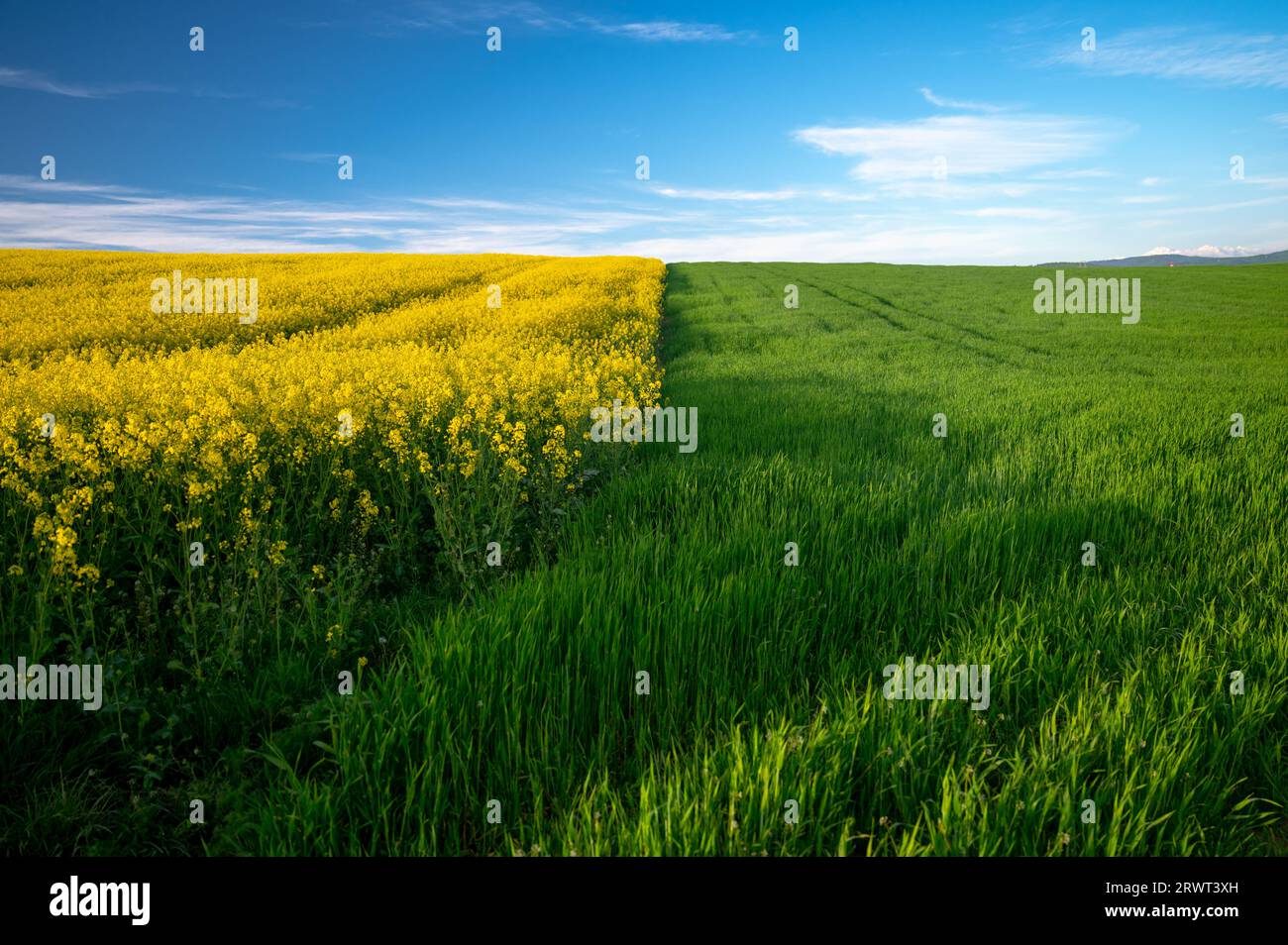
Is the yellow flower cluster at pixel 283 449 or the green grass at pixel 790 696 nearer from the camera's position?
the green grass at pixel 790 696

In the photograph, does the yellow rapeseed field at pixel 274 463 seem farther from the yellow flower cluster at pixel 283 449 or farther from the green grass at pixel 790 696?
the green grass at pixel 790 696

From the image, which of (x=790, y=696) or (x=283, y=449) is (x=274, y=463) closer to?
(x=283, y=449)

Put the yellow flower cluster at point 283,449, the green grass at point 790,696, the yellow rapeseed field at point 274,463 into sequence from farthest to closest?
the yellow flower cluster at point 283,449 < the yellow rapeseed field at point 274,463 < the green grass at point 790,696

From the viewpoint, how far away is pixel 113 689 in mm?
3324

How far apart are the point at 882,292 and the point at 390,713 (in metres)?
37.2

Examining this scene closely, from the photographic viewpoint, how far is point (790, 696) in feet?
10.6

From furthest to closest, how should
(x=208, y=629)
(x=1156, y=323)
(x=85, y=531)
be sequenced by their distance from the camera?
(x=1156, y=323)
(x=85, y=531)
(x=208, y=629)

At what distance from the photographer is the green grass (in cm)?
247

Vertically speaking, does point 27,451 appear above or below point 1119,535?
above

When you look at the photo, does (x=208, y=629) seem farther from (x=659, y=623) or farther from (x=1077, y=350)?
(x=1077, y=350)

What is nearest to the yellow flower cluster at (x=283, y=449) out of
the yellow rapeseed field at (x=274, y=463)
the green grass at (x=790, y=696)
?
the yellow rapeseed field at (x=274, y=463)

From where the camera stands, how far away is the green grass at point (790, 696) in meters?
2.47

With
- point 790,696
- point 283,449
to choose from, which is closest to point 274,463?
point 283,449
